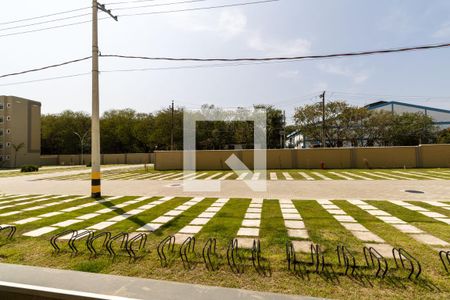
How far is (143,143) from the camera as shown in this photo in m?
60.2

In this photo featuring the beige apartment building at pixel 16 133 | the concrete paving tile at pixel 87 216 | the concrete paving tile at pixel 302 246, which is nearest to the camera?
the concrete paving tile at pixel 302 246

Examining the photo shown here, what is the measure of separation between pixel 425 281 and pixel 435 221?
12.7ft

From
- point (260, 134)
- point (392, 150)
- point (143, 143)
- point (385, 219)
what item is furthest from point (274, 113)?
point (385, 219)

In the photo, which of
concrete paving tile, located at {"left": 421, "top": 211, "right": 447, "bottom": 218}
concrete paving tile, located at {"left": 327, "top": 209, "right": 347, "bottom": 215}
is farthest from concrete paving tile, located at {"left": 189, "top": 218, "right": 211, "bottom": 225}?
concrete paving tile, located at {"left": 421, "top": 211, "right": 447, "bottom": 218}

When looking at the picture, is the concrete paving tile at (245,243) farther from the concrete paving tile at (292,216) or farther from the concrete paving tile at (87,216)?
the concrete paving tile at (87,216)

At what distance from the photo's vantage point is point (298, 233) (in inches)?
222

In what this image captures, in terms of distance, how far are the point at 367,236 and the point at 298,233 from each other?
1377 mm

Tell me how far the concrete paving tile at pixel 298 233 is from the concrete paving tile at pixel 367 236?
102cm

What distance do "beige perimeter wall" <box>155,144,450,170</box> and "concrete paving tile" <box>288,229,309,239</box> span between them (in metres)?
22.6

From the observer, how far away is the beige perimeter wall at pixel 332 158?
995 inches

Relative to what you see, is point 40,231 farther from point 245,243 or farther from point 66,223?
point 245,243

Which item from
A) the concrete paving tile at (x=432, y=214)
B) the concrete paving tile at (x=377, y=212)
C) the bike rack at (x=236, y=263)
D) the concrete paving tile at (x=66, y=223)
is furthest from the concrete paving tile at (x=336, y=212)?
the concrete paving tile at (x=66, y=223)

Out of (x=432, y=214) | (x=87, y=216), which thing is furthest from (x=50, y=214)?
(x=432, y=214)

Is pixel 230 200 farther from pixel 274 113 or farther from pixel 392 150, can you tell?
pixel 274 113
